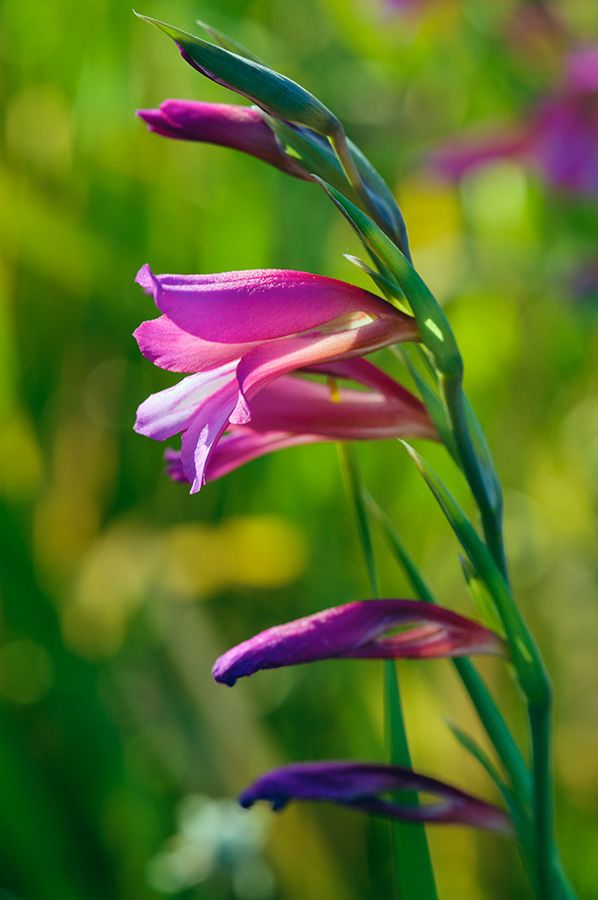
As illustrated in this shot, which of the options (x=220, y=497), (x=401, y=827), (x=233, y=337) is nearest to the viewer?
(x=233, y=337)

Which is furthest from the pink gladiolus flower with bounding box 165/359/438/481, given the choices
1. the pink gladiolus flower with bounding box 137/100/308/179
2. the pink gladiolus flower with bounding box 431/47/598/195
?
the pink gladiolus flower with bounding box 431/47/598/195

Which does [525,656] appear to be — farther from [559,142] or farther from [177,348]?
[559,142]

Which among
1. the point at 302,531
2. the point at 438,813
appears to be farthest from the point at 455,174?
the point at 438,813

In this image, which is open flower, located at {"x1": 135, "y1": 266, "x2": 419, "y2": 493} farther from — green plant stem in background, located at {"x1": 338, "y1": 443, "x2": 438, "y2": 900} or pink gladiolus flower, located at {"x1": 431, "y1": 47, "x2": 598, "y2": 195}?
pink gladiolus flower, located at {"x1": 431, "y1": 47, "x2": 598, "y2": 195}

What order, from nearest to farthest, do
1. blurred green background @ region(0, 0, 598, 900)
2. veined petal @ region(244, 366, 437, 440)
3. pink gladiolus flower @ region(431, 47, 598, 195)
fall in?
veined petal @ region(244, 366, 437, 440), blurred green background @ region(0, 0, 598, 900), pink gladiolus flower @ region(431, 47, 598, 195)

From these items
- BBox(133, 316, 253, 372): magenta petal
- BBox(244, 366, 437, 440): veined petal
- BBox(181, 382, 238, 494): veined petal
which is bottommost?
BBox(244, 366, 437, 440): veined petal

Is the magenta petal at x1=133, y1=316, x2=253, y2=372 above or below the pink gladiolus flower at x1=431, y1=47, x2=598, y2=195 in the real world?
below

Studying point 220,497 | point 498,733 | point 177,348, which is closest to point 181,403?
point 177,348
